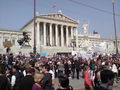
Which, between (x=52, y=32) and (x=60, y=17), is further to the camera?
(x=52, y=32)

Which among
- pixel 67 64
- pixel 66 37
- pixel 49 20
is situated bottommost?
pixel 67 64

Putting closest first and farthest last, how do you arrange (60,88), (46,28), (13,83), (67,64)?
(60,88) < (13,83) < (67,64) < (46,28)

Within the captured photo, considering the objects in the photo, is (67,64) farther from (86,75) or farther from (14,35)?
(14,35)

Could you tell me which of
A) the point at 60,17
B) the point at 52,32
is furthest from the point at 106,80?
the point at 52,32

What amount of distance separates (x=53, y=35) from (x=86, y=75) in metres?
65.4

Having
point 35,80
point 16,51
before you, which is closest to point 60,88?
point 35,80

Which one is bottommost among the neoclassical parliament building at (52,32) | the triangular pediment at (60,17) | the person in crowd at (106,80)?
the person in crowd at (106,80)

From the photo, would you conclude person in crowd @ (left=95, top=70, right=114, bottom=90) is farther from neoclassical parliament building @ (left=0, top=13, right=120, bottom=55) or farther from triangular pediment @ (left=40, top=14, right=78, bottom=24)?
triangular pediment @ (left=40, top=14, right=78, bottom=24)

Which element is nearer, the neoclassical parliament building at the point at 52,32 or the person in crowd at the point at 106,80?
the person in crowd at the point at 106,80

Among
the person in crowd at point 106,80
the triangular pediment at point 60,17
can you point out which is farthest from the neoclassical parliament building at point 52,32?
the person in crowd at point 106,80

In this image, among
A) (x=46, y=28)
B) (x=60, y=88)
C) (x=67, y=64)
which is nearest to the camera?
(x=60, y=88)

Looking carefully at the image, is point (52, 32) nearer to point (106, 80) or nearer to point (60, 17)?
point (60, 17)

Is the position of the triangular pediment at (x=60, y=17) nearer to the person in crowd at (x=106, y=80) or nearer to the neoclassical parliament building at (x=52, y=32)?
the neoclassical parliament building at (x=52, y=32)

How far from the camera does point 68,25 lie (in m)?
70.6
